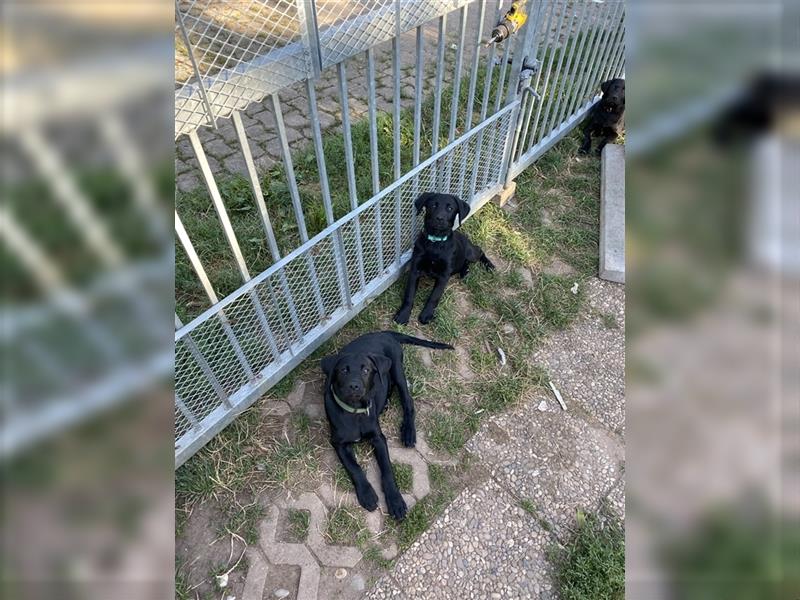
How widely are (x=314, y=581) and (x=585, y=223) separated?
12.2 feet

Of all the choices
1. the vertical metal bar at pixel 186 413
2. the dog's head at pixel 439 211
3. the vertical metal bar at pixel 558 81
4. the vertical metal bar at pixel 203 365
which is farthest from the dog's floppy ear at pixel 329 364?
the vertical metal bar at pixel 558 81

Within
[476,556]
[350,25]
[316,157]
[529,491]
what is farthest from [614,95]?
[476,556]

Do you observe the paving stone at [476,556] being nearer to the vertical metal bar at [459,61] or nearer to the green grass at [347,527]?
the green grass at [347,527]

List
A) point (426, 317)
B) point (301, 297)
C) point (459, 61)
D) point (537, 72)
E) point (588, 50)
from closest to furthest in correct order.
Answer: point (301, 297), point (459, 61), point (426, 317), point (537, 72), point (588, 50)

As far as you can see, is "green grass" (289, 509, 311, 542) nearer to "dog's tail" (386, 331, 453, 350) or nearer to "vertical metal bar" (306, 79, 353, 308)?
"dog's tail" (386, 331, 453, 350)

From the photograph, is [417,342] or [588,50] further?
[588,50]

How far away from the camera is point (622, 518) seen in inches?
109

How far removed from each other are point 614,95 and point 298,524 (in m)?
4.85

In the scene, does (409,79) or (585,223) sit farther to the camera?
(409,79)

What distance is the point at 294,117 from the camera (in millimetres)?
5438

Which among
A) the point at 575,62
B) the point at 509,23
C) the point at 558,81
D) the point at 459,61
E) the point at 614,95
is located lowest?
the point at 614,95

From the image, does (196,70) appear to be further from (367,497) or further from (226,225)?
(367,497)
